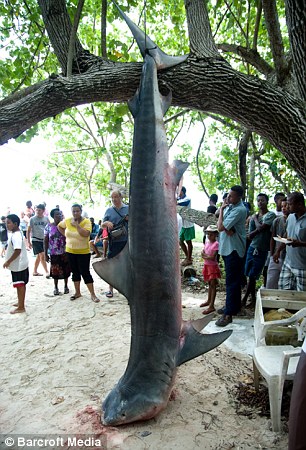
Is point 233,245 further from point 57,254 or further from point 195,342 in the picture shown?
point 57,254

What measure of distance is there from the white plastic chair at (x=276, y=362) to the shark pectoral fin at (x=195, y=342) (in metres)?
0.41

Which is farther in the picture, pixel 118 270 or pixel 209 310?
pixel 209 310

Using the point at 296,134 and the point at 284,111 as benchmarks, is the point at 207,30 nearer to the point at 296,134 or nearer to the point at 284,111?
the point at 284,111

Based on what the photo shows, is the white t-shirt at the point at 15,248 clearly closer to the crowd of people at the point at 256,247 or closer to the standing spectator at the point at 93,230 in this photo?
the crowd of people at the point at 256,247

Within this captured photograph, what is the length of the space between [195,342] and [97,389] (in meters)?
1.33

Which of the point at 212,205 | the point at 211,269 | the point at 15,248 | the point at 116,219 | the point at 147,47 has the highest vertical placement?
the point at 147,47

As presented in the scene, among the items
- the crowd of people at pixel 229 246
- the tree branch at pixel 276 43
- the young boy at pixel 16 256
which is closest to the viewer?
the tree branch at pixel 276 43

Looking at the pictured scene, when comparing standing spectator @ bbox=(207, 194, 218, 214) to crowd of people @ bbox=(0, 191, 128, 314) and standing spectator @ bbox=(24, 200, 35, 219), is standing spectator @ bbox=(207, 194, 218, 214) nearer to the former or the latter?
crowd of people @ bbox=(0, 191, 128, 314)

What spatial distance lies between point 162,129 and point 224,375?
100 inches

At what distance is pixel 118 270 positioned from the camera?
8.36 ft

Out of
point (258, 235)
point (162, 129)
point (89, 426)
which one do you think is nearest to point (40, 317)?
point (89, 426)

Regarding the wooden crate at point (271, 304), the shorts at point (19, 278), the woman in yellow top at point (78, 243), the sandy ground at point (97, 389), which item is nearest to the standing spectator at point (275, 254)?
the wooden crate at point (271, 304)

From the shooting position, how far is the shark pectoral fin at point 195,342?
246 cm

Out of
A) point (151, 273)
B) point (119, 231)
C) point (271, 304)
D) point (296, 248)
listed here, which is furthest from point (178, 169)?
point (119, 231)
